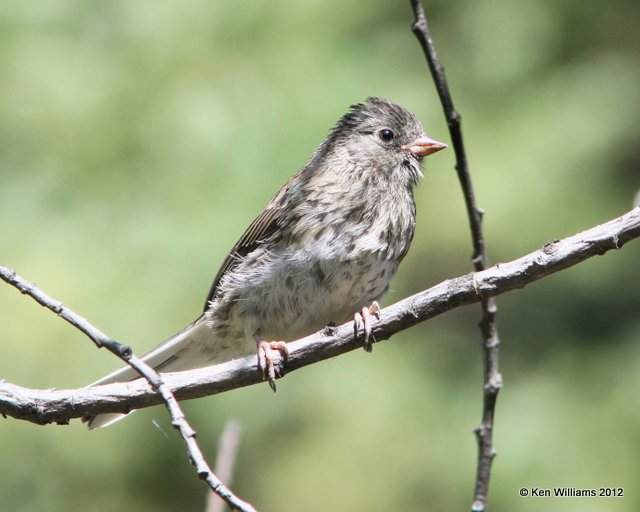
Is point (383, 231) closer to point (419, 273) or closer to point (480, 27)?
point (419, 273)

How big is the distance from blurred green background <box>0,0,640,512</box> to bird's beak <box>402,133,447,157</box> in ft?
1.28

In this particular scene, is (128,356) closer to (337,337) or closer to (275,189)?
(337,337)

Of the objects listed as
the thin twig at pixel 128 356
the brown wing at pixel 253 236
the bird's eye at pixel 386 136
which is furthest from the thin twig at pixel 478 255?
the bird's eye at pixel 386 136

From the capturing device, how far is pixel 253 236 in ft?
14.0

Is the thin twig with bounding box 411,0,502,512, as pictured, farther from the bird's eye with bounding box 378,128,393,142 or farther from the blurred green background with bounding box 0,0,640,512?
the bird's eye with bounding box 378,128,393,142

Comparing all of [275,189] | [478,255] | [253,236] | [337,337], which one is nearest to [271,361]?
[337,337]

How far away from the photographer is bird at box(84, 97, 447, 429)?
3.89m

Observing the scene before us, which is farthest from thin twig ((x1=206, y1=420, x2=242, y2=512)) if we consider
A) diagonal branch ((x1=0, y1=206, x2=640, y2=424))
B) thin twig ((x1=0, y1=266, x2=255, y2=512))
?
thin twig ((x1=0, y1=266, x2=255, y2=512))

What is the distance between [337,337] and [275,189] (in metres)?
1.65

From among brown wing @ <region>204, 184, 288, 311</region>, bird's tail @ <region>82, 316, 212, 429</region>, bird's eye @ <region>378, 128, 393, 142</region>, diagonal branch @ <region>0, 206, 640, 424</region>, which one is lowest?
diagonal branch @ <region>0, 206, 640, 424</region>

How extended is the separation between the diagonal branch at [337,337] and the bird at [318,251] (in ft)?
1.28

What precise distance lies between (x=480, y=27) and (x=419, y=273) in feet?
4.58

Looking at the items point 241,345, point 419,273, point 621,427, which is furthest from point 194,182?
point 621,427

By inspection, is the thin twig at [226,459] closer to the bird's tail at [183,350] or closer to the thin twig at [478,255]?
the thin twig at [478,255]
